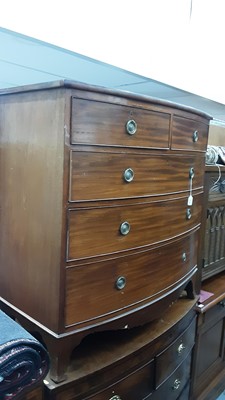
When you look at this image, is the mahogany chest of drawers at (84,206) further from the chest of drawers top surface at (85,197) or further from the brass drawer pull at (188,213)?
the brass drawer pull at (188,213)

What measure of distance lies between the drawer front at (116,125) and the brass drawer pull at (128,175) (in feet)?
0.25

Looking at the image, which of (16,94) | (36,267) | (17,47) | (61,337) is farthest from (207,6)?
(61,337)

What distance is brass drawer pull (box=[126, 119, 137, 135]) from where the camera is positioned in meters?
0.98

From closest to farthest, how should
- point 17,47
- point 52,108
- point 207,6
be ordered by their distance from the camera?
1. point 52,108
2. point 17,47
3. point 207,6

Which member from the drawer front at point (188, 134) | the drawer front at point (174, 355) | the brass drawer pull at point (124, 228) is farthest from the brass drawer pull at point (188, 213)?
the drawer front at point (174, 355)

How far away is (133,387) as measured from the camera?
3.78ft

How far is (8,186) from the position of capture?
1071 mm

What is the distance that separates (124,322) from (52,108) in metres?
0.69

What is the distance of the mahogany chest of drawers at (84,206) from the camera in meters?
0.89

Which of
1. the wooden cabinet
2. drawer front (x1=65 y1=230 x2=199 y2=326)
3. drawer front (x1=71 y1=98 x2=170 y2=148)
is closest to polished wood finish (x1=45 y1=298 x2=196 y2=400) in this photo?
drawer front (x1=65 y1=230 x2=199 y2=326)

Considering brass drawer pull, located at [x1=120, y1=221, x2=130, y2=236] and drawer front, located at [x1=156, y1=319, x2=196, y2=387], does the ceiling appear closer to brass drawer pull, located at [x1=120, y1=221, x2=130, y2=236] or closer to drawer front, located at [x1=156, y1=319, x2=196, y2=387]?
brass drawer pull, located at [x1=120, y1=221, x2=130, y2=236]

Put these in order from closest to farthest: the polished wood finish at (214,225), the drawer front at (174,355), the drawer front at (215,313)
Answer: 1. the drawer front at (174,355)
2. the polished wood finish at (214,225)
3. the drawer front at (215,313)

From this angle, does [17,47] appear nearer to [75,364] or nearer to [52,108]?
[52,108]

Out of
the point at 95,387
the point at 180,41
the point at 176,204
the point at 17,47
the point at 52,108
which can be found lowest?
the point at 95,387
